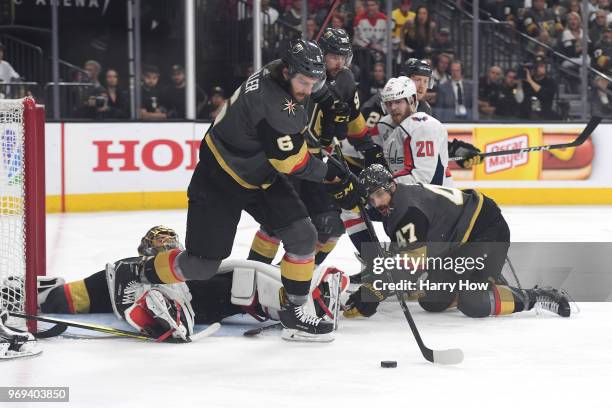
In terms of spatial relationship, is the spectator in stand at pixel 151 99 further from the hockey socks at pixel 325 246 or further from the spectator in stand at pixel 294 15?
the hockey socks at pixel 325 246

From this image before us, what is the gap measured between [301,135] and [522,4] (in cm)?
690

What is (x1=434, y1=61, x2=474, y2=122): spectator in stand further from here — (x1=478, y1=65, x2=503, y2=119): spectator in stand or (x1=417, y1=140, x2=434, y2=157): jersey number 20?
(x1=417, y1=140, x2=434, y2=157): jersey number 20

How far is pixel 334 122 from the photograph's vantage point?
477cm

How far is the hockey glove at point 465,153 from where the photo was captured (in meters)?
5.36

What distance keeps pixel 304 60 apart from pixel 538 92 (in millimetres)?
6124

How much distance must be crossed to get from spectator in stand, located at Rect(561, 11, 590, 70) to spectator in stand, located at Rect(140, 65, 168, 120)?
3582mm

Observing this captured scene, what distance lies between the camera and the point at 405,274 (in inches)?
171

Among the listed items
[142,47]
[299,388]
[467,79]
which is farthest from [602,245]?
[142,47]

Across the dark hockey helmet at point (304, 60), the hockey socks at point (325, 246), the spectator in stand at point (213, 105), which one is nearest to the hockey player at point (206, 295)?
the hockey socks at point (325, 246)

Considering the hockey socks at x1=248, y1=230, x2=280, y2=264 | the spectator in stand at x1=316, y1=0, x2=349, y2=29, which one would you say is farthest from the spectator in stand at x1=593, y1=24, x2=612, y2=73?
the hockey socks at x1=248, y1=230, x2=280, y2=264

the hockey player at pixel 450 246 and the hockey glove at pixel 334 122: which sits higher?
the hockey glove at pixel 334 122

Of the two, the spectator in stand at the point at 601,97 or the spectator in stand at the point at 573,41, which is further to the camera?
the spectator in stand at the point at 573,41

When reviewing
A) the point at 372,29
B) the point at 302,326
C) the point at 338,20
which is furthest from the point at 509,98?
the point at 302,326

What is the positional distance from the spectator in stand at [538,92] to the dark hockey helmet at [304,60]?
5.89m
